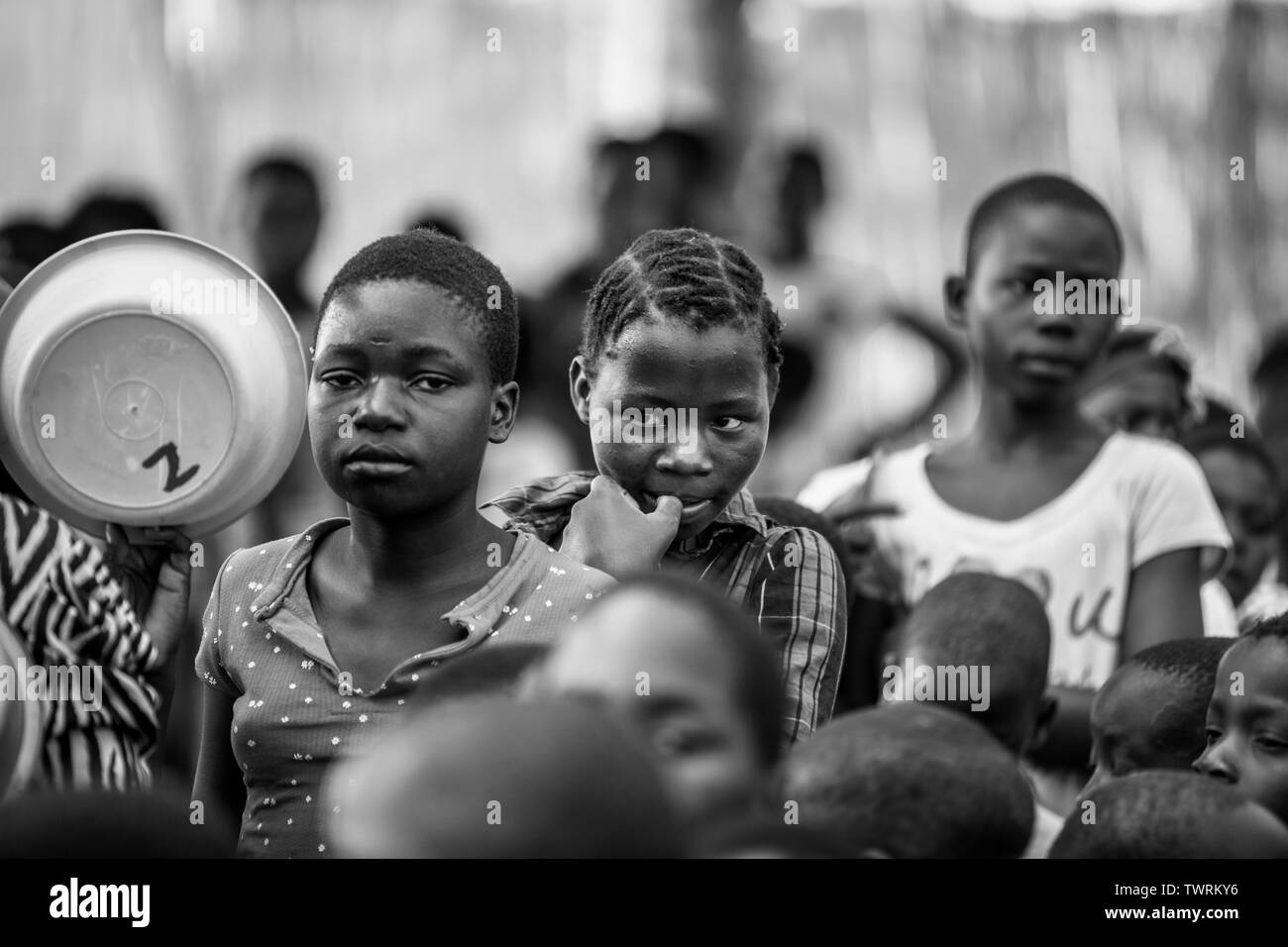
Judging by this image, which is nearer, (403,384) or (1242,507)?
(403,384)

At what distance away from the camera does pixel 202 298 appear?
9.98 ft

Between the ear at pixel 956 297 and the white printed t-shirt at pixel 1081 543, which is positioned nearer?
the white printed t-shirt at pixel 1081 543

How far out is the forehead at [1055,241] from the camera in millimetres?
4039

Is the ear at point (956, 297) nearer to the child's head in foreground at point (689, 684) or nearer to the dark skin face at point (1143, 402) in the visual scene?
the dark skin face at point (1143, 402)

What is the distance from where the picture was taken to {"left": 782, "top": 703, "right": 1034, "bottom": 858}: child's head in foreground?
7.39 feet

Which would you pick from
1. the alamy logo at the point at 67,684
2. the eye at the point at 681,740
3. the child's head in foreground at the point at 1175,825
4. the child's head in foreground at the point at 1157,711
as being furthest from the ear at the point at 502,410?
the child's head in foreground at the point at 1157,711

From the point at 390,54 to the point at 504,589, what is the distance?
4.12 metres

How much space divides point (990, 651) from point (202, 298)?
1528mm

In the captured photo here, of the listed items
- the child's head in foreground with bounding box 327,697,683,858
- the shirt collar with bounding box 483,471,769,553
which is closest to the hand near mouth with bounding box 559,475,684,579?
the shirt collar with bounding box 483,471,769,553

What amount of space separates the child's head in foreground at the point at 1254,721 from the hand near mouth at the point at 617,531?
2.94 feet

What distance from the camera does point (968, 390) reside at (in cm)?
643

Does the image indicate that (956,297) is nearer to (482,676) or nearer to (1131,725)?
(1131,725)

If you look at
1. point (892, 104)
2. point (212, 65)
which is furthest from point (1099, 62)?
point (212, 65)

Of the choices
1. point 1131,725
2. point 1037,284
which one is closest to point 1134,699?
point 1131,725
